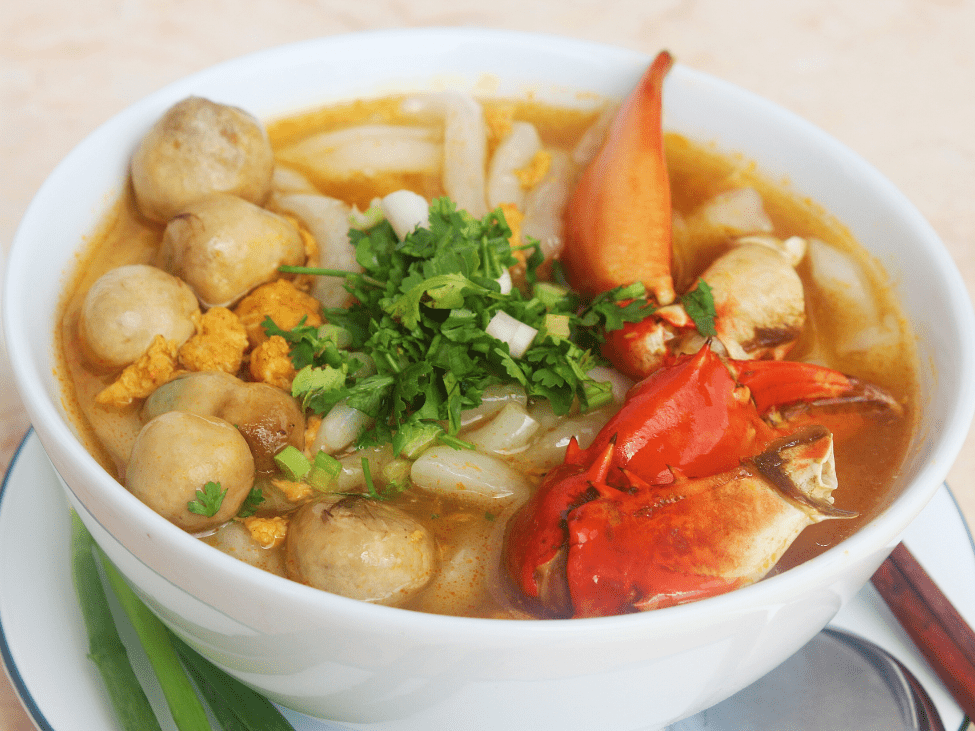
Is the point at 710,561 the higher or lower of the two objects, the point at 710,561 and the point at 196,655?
the higher

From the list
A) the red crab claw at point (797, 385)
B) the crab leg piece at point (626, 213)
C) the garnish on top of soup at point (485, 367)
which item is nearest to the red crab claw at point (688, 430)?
the garnish on top of soup at point (485, 367)

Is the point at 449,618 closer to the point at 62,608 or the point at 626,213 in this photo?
the point at 62,608

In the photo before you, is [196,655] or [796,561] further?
[196,655]

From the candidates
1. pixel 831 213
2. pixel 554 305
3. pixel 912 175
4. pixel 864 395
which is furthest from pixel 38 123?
pixel 912 175

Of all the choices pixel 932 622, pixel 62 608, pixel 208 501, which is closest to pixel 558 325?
pixel 208 501

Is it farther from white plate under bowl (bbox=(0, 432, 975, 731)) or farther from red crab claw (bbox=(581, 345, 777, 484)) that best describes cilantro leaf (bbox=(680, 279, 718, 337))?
white plate under bowl (bbox=(0, 432, 975, 731))

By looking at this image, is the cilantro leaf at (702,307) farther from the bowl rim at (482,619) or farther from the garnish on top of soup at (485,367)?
the bowl rim at (482,619)

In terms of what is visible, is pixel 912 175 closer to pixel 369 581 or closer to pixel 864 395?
pixel 864 395
